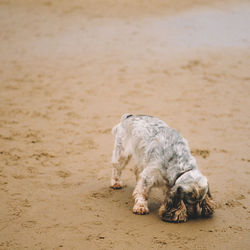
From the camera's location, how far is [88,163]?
7434 mm

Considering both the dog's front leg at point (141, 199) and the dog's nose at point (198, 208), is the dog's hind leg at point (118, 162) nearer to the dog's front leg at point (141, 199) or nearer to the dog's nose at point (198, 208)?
the dog's front leg at point (141, 199)

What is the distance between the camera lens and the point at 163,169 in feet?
17.8

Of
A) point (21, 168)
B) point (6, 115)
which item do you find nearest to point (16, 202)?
point (21, 168)

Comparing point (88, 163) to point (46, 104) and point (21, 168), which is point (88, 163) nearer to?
point (21, 168)

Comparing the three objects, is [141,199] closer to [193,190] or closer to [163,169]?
[163,169]

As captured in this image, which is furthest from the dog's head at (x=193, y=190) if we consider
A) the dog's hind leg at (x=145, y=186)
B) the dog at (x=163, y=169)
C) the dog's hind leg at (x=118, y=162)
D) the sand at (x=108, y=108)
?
the dog's hind leg at (x=118, y=162)

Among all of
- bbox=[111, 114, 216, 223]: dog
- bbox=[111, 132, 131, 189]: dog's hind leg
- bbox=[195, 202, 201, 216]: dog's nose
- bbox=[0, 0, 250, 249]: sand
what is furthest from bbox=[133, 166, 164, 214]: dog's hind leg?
bbox=[111, 132, 131, 189]: dog's hind leg

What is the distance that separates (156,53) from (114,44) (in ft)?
6.95

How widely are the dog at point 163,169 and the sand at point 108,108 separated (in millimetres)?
209

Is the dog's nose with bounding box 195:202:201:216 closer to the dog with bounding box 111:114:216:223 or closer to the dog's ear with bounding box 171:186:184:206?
the dog with bounding box 111:114:216:223

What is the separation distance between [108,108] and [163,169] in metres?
5.26

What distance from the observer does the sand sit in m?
5.21

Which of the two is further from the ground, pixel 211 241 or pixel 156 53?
pixel 156 53

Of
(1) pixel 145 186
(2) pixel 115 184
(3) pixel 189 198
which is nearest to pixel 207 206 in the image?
(3) pixel 189 198
